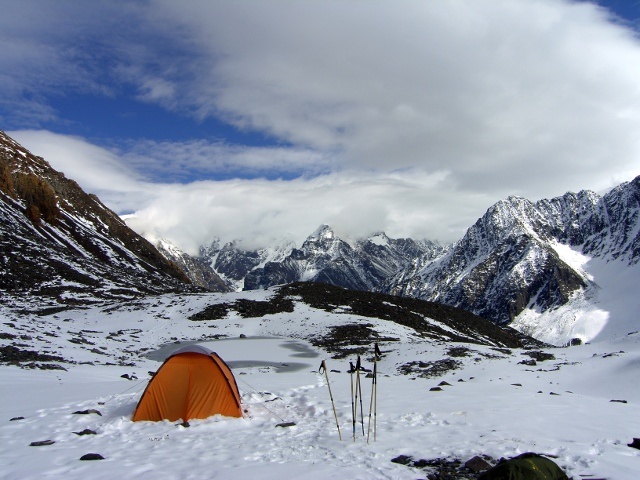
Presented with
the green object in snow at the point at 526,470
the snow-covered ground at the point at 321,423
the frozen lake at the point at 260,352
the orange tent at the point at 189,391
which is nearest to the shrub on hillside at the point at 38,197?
the frozen lake at the point at 260,352

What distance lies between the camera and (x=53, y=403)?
1705cm

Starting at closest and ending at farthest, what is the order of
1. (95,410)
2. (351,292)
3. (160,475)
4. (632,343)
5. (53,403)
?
1. (160,475)
2. (95,410)
3. (53,403)
4. (632,343)
5. (351,292)

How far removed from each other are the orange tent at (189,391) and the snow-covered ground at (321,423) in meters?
0.53

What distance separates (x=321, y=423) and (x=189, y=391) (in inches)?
184

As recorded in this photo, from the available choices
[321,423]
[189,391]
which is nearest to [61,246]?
[189,391]

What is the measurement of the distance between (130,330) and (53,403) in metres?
33.3

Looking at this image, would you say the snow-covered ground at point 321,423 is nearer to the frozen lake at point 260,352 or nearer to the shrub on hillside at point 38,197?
the frozen lake at point 260,352

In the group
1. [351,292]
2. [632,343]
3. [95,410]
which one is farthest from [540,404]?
[351,292]

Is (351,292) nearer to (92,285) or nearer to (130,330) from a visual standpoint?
(130,330)

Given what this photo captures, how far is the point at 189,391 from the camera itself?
15844mm

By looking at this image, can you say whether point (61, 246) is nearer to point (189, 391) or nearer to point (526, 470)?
point (189, 391)

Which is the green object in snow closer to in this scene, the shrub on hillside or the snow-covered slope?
the snow-covered slope

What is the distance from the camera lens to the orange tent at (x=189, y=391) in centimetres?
1550

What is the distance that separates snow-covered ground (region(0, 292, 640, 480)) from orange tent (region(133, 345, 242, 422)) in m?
0.53
